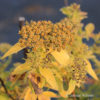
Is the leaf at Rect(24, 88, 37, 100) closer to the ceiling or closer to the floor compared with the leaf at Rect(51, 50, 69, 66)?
closer to the floor

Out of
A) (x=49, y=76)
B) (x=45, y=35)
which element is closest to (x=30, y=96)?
(x=49, y=76)

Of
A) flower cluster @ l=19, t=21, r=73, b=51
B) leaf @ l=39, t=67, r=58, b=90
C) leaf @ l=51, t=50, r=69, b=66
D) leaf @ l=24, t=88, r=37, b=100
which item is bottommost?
leaf @ l=24, t=88, r=37, b=100

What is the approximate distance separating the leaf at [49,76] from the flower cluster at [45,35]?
7 centimetres

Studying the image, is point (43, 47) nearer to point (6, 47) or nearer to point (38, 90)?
point (38, 90)

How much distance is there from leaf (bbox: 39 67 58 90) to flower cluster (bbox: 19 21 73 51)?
73mm

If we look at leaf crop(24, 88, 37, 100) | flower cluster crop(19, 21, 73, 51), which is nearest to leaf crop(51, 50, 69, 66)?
flower cluster crop(19, 21, 73, 51)

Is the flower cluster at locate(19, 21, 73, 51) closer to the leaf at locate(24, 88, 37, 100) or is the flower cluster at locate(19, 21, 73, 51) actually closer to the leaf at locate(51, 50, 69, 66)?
the leaf at locate(51, 50, 69, 66)

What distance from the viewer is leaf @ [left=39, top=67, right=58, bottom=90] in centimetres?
76

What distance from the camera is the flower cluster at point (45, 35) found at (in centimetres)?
75

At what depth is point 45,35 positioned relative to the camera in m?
0.76

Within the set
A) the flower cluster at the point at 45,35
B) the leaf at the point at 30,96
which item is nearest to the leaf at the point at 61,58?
the flower cluster at the point at 45,35

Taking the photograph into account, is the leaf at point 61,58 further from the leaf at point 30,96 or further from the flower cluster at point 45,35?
the leaf at point 30,96

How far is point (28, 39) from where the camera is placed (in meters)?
0.75

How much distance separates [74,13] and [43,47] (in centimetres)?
50
